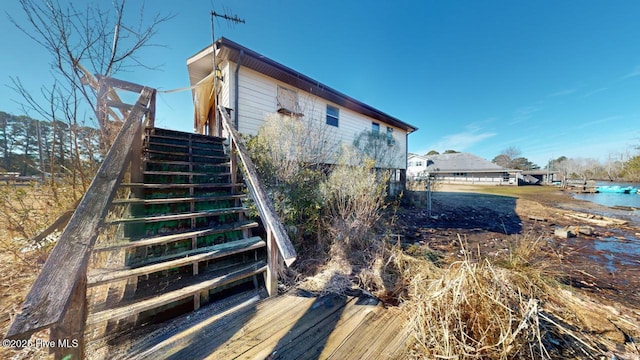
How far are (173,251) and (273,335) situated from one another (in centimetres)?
159

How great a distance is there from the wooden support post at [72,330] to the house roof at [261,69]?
18.6 ft

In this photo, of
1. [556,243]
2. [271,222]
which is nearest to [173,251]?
[271,222]

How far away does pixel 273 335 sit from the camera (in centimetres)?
176

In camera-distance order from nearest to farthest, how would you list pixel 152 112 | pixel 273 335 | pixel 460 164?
pixel 273 335
pixel 152 112
pixel 460 164

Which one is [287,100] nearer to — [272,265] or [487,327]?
[272,265]

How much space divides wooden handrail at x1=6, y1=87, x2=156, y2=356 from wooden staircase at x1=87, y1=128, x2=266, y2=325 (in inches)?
19.1

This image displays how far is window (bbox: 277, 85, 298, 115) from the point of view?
647cm

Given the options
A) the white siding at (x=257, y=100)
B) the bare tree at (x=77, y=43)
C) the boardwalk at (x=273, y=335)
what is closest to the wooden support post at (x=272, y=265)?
Answer: the boardwalk at (x=273, y=335)

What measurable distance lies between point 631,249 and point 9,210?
12448 millimetres

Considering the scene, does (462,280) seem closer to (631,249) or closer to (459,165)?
(631,249)

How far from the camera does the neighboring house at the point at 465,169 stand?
1211 inches

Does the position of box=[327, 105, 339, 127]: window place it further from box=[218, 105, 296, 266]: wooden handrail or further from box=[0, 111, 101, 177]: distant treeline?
box=[0, 111, 101, 177]: distant treeline

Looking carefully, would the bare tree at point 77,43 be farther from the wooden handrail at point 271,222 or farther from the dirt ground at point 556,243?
the dirt ground at point 556,243

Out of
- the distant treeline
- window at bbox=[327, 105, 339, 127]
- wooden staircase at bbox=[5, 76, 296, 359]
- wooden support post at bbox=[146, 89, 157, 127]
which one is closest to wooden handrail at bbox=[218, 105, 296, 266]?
wooden staircase at bbox=[5, 76, 296, 359]
